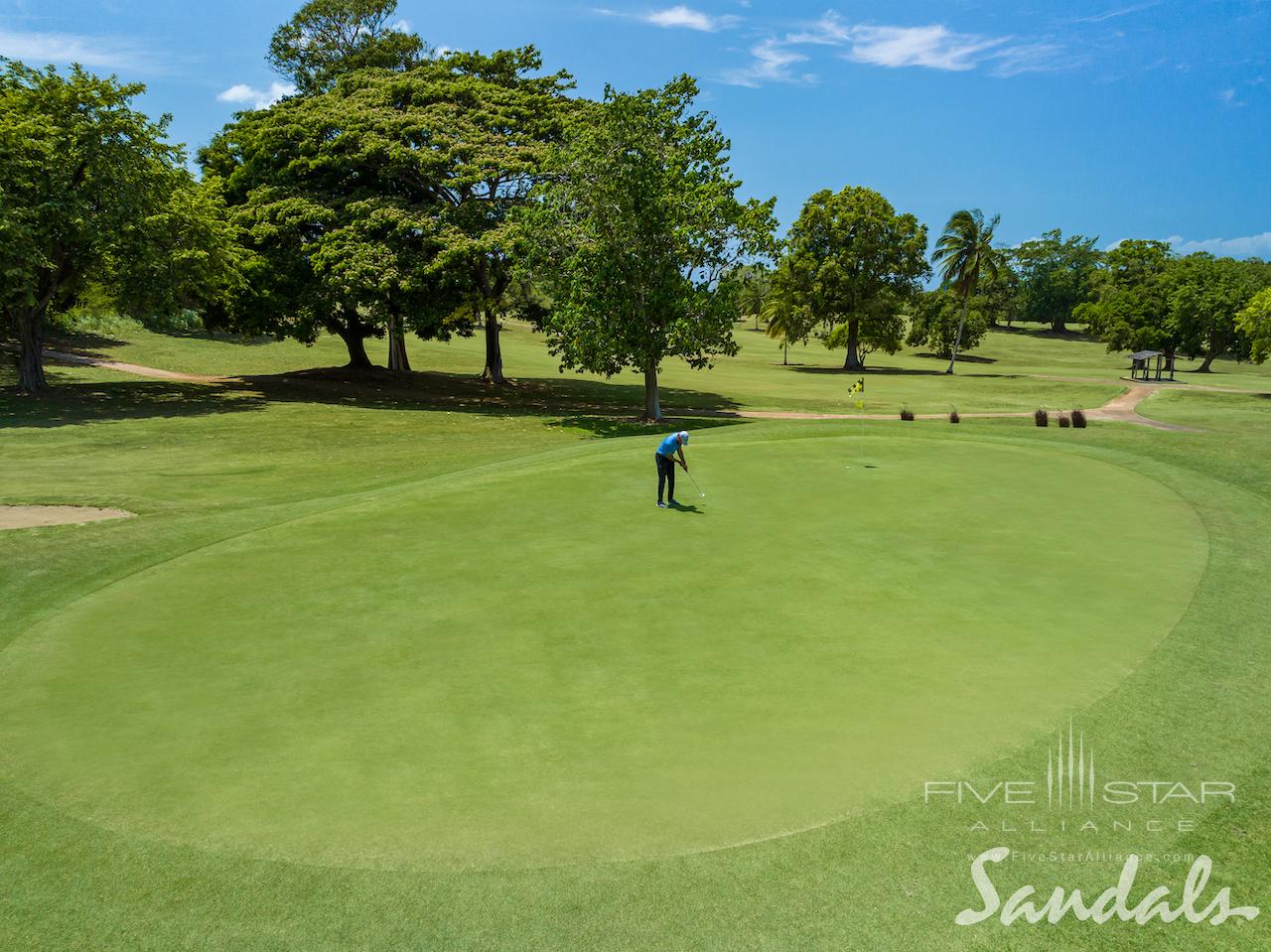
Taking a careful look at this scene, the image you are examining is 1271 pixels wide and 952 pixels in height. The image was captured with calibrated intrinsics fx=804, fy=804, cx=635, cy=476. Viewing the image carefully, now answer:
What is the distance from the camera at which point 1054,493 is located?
A: 1872 cm

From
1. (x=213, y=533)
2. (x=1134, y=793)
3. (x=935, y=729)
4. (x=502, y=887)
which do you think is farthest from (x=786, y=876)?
(x=213, y=533)

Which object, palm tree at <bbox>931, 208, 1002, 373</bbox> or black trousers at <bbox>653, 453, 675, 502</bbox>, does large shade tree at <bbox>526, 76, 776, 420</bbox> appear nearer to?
black trousers at <bbox>653, 453, 675, 502</bbox>

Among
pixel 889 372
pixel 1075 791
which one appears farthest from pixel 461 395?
pixel 889 372

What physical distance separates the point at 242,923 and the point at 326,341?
74.8 m

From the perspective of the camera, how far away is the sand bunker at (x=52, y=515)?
1639 cm

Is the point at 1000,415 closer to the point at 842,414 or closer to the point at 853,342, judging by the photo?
the point at 842,414

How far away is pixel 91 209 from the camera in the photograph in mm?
36250

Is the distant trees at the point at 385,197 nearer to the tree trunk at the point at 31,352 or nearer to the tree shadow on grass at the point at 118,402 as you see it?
the tree shadow on grass at the point at 118,402

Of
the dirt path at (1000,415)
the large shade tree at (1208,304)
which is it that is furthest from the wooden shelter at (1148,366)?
the dirt path at (1000,415)

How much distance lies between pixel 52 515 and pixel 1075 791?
19240mm

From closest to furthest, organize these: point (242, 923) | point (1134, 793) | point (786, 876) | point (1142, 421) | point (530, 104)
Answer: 1. point (242, 923)
2. point (786, 876)
3. point (1134, 793)
4. point (1142, 421)
5. point (530, 104)

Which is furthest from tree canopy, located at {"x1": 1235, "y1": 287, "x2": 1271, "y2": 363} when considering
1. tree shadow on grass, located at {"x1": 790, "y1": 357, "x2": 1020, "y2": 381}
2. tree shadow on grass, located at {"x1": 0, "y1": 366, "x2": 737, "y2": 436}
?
tree shadow on grass, located at {"x1": 0, "y1": 366, "x2": 737, "y2": 436}

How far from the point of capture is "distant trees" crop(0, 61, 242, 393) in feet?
113

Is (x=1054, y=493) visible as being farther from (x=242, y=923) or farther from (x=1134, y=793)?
(x=242, y=923)
